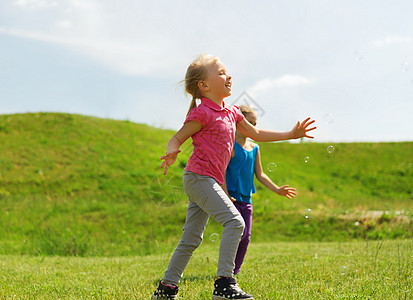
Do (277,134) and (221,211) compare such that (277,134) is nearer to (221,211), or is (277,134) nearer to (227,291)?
(221,211)

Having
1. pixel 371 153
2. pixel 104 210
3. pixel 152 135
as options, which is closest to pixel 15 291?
pixel 104 210

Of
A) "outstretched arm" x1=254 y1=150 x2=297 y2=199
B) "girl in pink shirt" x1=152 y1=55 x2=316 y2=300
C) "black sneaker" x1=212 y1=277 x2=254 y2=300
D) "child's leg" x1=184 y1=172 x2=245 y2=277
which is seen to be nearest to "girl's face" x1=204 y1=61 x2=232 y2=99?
"girl in pink shirt" x1=152 y1=55 x2=316 y2=300

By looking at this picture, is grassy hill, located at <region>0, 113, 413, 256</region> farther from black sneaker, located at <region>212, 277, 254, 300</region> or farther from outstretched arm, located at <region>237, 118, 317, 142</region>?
black sneaker, located at <region>212, 277, 254, 300</region>

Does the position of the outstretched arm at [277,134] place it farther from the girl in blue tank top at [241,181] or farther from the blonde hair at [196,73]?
the girl in blue tank top at [241,181]

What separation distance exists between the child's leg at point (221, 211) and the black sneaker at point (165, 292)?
24.0 inches

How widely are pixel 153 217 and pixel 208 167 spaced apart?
11.3 meters

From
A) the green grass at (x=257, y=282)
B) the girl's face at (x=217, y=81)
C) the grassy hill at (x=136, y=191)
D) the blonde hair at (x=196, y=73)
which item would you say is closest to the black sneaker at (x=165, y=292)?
the green grass at (x=257, y=282)

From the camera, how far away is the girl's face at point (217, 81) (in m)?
4.00

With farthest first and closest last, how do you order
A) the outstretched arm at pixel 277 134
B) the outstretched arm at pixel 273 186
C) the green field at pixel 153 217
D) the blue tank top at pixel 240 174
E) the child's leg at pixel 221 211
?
the blue tank top at pixel 240 174 < the outstretched arm at pixel 273 186 < the green field at pixel 153 217 < the outstretched arm at pixel 277 134 < the child's leg at pixel 221 211

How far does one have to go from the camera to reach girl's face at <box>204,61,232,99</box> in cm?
400

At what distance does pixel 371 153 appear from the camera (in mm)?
27906

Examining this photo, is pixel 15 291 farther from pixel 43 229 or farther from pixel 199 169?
pixel 43 229

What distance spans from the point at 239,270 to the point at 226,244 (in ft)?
7.47

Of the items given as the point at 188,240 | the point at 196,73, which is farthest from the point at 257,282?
the point at 196,73
